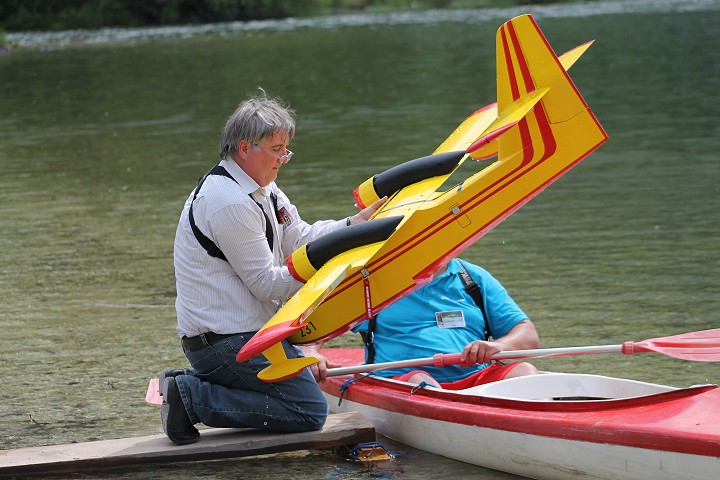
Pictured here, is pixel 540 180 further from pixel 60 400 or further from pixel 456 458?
pixel 60 400

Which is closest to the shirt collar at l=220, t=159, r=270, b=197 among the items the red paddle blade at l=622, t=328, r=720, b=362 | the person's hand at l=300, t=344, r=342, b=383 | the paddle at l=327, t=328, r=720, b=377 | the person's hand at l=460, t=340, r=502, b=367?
the person's hand at l=300, t=344, r=342, b=383

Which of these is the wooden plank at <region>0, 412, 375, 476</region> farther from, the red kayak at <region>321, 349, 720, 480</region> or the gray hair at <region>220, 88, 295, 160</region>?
the gray hair at <region>220, 88, 295, 160</region>

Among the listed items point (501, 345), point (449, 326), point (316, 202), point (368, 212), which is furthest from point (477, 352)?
point (316, 202)

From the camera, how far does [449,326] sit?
270 inches

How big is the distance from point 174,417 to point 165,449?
0.16 metres

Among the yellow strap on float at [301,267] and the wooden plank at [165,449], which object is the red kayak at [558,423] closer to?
the wooden plank at [165,449]

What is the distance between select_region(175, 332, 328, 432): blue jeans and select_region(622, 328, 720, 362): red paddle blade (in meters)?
1.66

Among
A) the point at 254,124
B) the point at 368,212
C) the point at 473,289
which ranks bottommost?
the point at 473,289

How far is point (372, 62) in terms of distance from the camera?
35250 mm

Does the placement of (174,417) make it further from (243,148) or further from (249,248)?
(243,148)

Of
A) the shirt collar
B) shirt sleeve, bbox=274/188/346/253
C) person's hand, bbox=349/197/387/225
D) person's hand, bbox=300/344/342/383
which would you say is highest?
the shirt collar

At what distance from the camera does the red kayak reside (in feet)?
17.9

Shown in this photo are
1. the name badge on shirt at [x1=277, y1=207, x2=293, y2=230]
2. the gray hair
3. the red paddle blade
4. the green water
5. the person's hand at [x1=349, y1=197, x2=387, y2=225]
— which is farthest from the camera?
the green water

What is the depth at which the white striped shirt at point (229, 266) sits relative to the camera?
20.6 feet
